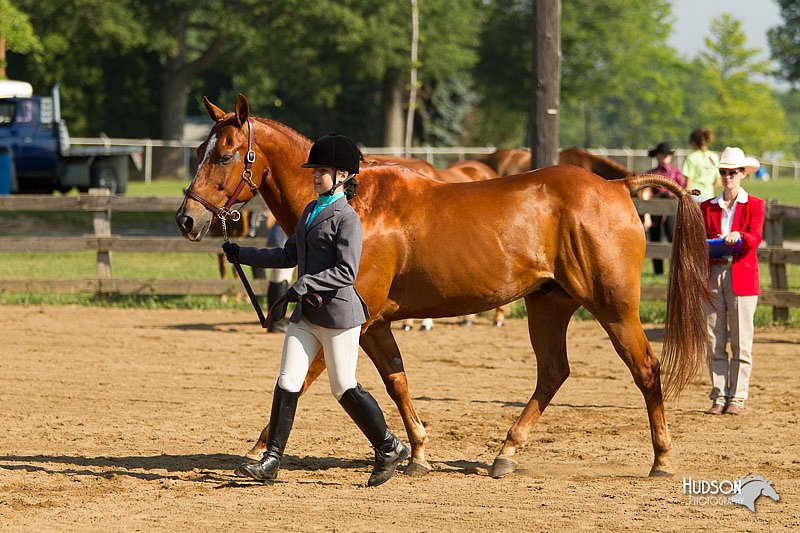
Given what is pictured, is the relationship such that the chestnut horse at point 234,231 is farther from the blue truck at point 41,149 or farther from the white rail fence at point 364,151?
the white rail fence at point 364,151

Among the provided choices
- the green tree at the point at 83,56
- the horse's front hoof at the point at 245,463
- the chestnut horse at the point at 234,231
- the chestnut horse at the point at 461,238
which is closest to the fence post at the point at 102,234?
the chestnut horse at the point at 234,231

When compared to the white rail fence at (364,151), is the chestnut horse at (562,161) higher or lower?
higher

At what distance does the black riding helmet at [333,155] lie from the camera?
5.67m

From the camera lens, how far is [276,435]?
5953mm

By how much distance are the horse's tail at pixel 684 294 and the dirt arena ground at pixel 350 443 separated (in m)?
0.58

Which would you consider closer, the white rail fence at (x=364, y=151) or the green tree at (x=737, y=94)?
the white rail fence at (x=364, y=151)

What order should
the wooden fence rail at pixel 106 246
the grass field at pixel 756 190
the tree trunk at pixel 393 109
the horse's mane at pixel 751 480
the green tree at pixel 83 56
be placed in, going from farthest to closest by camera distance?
the tree trunk at pixel 393 109, the green tree at pixel 83 56, the grass field at pixel 756 190, the wooden fence rail at pixel 106 246, the horse's mane at pixel 751 480

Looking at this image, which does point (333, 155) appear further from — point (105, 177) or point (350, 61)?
point (350, 61)

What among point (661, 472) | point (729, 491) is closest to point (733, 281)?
point (661, 472)

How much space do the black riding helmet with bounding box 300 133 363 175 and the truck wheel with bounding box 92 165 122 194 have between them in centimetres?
2166

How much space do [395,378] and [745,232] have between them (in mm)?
3107

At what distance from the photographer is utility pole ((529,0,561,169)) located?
13.1m

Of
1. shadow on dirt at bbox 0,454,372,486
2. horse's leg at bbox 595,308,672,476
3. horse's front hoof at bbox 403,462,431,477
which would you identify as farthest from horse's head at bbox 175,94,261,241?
horse's leg at bbox 595,308,672,476

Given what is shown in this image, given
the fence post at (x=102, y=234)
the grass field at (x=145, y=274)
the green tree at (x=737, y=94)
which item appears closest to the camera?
the grass field at (x=145, y=274)
